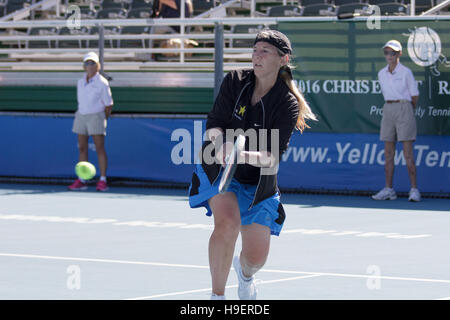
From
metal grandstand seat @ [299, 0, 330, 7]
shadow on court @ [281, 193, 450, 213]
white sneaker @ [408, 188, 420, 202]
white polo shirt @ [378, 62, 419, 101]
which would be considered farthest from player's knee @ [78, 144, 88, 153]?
metal grandstand seat @ [299, 0, 330, 7]

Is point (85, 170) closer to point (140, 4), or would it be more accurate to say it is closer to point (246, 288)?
point (140, 4)

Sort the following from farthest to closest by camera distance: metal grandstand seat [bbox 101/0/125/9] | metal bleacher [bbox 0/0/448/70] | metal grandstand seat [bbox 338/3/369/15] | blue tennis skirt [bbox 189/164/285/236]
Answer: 1. metal grandstand seat [bbox 101/0/125/9]
2. metal grandstand seat [bbox 338/3/369/15]
3. metal bleacher [bbox 0/0/448/70]
4. blue tennis skirt [bbox 189/164/285/236]

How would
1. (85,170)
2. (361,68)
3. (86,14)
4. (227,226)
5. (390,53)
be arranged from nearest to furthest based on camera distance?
(227,226) → (390,53) → (361,68) → (85,170) → (86,14)

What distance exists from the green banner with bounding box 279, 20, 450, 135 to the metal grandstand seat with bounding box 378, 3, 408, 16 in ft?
8.30

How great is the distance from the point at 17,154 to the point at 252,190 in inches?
442

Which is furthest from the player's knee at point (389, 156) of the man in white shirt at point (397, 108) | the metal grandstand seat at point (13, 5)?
the metal grandstand seat at point (13, 5)

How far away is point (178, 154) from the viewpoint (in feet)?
53.4

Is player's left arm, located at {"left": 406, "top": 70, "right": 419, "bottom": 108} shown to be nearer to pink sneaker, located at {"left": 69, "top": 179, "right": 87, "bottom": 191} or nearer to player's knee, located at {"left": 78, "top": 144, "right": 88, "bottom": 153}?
player's knee, located at {"left": 78, "top": 144, "right": 88, "bottom": 153}

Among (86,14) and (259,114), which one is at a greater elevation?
(86,14)

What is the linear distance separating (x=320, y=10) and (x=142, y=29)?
360 cm

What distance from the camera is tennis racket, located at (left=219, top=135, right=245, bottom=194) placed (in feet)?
19.5

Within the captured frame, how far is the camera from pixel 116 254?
9414 mm

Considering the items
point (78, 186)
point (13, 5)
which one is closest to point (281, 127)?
point (78, 186)
